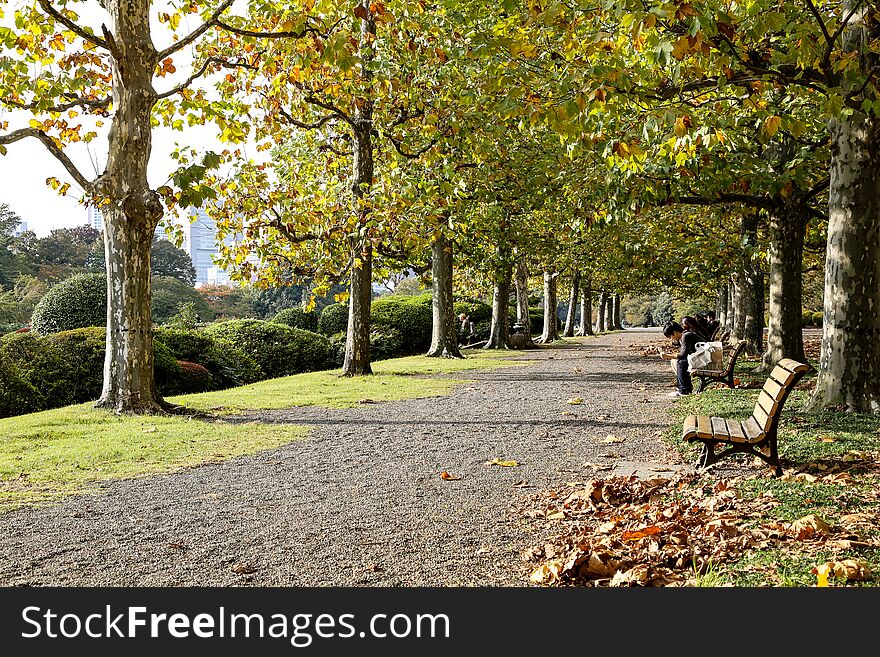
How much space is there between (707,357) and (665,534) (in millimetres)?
8712

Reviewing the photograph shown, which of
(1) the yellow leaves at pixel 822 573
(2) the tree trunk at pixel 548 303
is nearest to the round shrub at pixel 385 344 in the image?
(2) the tree trunk at pixel 548 303

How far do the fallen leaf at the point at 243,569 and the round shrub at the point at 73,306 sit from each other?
16.0m

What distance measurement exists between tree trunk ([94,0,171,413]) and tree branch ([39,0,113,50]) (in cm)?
22

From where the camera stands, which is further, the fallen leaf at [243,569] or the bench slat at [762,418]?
the bench slat at [762,418]

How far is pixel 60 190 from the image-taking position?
11.5 metres

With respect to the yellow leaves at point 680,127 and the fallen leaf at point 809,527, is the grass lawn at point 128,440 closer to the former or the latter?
the yellow leaves at point 680,127

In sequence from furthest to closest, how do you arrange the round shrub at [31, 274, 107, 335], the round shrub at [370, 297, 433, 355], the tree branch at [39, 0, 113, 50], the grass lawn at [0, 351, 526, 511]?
1. the round shrub at [370, 297, 433, 355]
2. the round shrub at [31, 274, 107, 335]
3. the tree branch at [39, 0, 113, 50]
4. the grass lawn at [0, 351, 526, 511]

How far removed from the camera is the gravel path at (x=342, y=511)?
4629 mm

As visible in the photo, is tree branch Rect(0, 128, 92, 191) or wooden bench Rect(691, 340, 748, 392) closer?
tree branch Rect(0, 128, 92, 191)

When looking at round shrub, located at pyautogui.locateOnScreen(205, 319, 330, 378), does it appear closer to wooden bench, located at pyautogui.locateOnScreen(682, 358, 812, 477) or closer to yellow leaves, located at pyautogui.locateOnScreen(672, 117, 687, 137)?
wooden bench, located at pyautogui.locateOnScreen(682, 358, 812, 477)

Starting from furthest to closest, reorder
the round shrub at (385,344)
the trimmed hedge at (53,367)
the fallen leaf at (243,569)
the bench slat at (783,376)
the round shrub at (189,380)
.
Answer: the round shrub at (385,344)
the round shrub at (189,380)
the trimmed hedge at (53,367)
the bench slat at (783,376)
the fallen leaf at (243,569)

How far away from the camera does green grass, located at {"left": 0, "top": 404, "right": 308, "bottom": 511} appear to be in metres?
7.30

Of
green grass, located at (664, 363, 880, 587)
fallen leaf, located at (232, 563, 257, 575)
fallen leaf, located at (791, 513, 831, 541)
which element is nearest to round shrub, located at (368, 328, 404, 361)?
green grass, located at (664, 363, 880, 587)

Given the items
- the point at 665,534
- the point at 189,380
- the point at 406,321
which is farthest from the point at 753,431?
the point at 406,321
